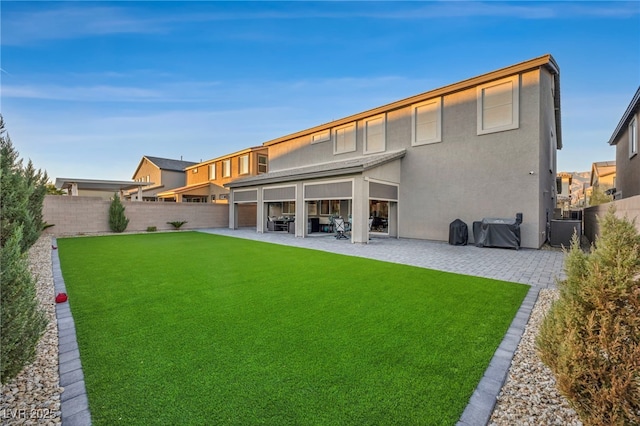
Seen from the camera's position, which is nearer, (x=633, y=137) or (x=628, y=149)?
(x=633, y=137)

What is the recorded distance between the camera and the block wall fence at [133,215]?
571 inches

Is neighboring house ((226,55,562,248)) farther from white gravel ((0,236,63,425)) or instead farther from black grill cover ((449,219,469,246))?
white gravel ((0,236,63,425))

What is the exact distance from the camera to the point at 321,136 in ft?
57.1

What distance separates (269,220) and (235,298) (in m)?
14.3

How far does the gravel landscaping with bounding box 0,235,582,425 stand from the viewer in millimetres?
1945

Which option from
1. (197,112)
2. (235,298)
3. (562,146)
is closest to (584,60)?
(562,146)

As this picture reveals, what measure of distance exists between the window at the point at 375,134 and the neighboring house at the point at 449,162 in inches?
2.0

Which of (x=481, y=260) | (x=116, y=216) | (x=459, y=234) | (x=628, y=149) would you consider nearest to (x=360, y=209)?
(x=459, y=234)

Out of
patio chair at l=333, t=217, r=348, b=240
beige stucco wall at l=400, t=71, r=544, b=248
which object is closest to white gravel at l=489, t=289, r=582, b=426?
beige stucco wall at l=400, t=71, r=544, b=248

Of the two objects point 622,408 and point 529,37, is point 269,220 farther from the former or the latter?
point 622,408

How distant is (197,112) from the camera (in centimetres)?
1636

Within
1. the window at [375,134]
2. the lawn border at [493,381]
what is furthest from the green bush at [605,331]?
the window at [375,134]

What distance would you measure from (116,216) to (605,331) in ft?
64.1

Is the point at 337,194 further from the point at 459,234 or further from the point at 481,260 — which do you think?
the point at 481,260
